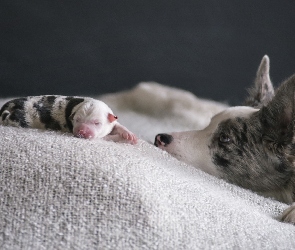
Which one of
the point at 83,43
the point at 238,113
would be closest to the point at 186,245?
the point at 238,113

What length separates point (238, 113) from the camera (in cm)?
181

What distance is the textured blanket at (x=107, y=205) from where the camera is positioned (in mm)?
1013

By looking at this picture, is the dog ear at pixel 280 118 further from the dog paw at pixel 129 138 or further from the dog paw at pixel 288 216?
the dog paw at pixel 129 138

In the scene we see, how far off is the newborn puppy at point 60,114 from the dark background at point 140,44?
1.01 meters

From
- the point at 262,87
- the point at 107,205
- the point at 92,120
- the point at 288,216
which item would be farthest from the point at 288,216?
the point at 262,87

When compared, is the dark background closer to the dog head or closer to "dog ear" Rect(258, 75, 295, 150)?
the dog head

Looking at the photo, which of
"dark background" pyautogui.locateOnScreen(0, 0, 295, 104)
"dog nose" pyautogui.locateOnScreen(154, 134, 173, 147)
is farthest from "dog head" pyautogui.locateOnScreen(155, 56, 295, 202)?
"dark background" pyautogui.locateOnScreen(0, 0, 295, 104)

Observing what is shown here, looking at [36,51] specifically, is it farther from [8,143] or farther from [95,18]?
[8,143]

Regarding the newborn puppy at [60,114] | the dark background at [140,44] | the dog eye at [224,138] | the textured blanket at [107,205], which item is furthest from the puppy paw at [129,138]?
the dark background at [140,44]

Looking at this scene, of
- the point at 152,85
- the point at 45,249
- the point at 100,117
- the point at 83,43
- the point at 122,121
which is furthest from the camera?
the point at 152,85

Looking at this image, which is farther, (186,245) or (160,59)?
(160,59)

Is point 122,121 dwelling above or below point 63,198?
below

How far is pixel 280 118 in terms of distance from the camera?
5.33 ft

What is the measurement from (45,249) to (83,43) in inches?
71.5
